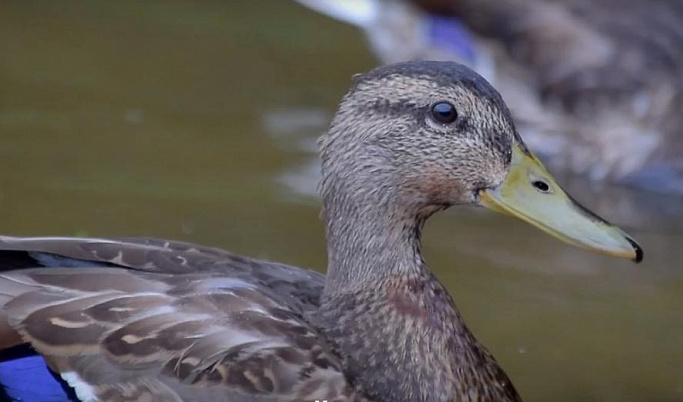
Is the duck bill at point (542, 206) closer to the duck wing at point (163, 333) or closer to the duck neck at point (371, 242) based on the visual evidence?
the duck neck at point (371, 242)

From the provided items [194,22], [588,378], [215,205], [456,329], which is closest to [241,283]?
[456,329]

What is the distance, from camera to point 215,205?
777cm

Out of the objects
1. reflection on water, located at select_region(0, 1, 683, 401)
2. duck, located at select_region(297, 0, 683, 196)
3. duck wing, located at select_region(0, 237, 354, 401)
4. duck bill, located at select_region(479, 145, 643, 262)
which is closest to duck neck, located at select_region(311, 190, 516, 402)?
duck wing, located at select_region(0, 237, 354, 401)

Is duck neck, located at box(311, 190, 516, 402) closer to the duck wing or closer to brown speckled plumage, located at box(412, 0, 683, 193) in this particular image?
the duck wing

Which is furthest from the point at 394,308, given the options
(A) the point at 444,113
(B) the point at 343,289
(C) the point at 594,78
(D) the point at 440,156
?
(C) the point at 594,78

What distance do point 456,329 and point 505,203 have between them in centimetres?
45

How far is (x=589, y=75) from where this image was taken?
8570 mm

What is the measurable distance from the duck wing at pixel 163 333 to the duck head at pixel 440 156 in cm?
50

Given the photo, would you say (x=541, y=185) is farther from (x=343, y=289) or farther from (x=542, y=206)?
(x=343, y=289)

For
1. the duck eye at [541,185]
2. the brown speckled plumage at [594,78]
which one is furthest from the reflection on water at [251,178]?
the duck eye at [541,185]

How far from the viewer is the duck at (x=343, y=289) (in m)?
4.94

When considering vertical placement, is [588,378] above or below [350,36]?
below

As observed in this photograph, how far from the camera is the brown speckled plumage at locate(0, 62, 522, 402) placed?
4938 millimetres

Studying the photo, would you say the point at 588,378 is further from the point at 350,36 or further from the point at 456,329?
the point at 350,36
